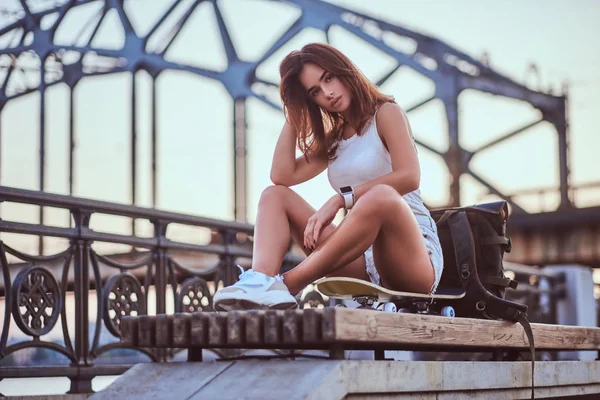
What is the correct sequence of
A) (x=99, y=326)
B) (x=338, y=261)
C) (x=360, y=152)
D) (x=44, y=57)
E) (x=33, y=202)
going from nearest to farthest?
1. (x=338, y=261)
2. (x=360, y=152)
3. (x=33, y=202)
4. (x=99, y=326)
5. (x=44, y=57)

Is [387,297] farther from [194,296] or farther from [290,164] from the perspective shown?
[194,296]

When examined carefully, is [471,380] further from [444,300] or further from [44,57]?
[44,57]

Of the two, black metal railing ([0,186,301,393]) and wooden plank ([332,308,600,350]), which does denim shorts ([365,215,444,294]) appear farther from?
black metal railing ([0,186,301,393])

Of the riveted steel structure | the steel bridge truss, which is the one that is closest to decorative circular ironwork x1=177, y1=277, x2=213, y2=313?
the riveted steel structure

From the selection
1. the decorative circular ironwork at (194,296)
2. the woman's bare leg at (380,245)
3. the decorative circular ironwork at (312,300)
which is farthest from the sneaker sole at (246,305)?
the decorative circular ironwork at (312,300)

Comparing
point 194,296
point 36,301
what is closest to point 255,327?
point 36,301

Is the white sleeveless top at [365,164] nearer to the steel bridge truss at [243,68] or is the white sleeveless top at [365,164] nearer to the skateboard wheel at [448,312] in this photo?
the skateboard wheel at [448,312]

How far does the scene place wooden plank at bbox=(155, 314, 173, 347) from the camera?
2.93m

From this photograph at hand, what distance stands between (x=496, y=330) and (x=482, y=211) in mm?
481

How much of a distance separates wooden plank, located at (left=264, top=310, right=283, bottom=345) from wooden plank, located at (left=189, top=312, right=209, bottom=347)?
224 millimetres

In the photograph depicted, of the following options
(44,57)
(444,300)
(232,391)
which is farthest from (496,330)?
(44,57)

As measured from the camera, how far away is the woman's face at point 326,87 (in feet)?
11.3

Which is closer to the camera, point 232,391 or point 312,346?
point 232,391

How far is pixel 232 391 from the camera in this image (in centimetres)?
268
